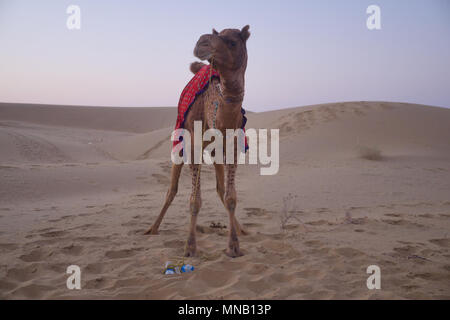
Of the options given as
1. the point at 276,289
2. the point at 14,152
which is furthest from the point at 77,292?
the point at 14,152

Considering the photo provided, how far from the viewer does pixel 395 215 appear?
564 centimetres

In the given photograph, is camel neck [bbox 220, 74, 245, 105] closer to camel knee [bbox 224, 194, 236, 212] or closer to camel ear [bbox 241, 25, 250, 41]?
camel ear [bbox 241, 25, 250, 41]

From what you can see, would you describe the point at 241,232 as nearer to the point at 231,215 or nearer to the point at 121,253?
the point at 231,215

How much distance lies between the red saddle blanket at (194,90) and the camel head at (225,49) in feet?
1.34

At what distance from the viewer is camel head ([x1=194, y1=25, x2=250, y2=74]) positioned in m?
3.17

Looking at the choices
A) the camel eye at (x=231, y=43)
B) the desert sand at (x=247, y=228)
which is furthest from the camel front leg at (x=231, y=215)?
the camel eye at (x=231, y=43)

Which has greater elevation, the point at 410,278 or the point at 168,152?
the point at 168,152

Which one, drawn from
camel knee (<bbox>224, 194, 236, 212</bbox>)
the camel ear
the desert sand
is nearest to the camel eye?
the camel ear

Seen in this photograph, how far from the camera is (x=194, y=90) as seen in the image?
13.2 ft

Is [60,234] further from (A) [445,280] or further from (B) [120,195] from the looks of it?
(A) [445,280]

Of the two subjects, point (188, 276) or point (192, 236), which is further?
point (192, 236)

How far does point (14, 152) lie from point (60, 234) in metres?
9.57

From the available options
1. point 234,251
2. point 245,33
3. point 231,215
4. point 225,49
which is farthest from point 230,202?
point 245,33

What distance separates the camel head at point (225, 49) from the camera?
3.17 meters
